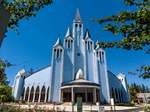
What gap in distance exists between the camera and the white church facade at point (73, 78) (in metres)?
37.4

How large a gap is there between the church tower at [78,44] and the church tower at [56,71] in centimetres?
385

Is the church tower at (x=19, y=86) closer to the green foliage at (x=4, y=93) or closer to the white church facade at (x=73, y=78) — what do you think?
the white church facade at (x=73, y=78)

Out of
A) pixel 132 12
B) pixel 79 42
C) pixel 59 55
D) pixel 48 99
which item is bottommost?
pixel 48 99

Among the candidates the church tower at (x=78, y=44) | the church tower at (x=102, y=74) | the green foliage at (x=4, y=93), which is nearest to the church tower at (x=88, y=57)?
the church tower at (x=78, y=44)

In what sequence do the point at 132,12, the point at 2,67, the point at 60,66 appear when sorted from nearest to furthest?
the point at 132,12 → the point at 2,67 → the point at 60,66

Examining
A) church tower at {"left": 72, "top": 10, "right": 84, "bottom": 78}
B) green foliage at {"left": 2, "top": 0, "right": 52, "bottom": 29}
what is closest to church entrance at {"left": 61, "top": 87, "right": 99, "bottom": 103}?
church tower at {"left": 72, "top": 10, "right": 84, "bottom": 78}

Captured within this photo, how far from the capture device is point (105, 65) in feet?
138

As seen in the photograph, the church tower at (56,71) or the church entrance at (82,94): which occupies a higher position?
the church tower at (56,71)

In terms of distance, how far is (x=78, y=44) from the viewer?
4434cm

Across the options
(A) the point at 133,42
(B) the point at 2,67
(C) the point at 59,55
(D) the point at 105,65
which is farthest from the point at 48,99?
(A) the point at 133,42

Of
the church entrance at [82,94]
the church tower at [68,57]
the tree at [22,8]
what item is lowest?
the church entrance at [82,94]

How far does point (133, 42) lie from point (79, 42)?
3960cm

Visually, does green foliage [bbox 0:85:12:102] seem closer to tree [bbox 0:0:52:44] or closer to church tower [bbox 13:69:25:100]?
church tower [bbox 13:69:25:100]

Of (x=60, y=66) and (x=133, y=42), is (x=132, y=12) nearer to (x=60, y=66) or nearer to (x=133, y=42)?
(x=133, y=42)
